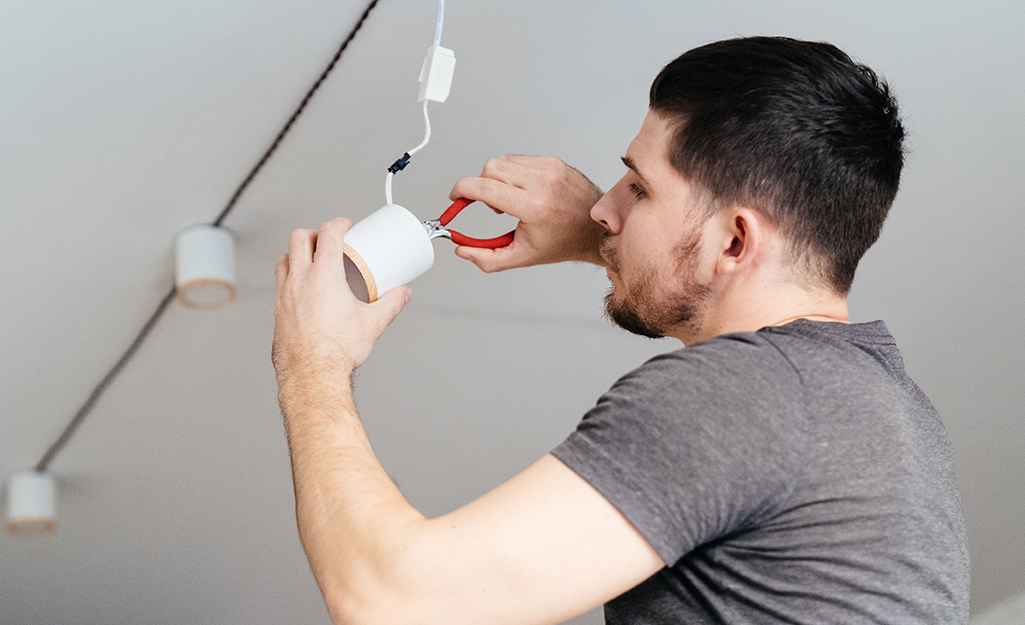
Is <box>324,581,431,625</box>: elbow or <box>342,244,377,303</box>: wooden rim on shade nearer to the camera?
<box>324,581,431,625</box>: elbow

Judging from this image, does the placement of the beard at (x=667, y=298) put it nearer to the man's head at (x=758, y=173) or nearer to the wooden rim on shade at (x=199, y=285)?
the man's head at (x=758, y=173)

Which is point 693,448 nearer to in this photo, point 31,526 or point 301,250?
point 301,250

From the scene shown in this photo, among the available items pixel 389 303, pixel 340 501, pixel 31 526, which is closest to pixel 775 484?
pixel 340 501

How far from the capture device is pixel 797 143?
0.97 metres

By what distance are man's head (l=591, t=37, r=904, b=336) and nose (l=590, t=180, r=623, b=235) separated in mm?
55

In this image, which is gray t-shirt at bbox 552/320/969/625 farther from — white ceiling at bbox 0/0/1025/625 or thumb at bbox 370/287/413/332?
white ceiling at bbox 0/0/1025/625

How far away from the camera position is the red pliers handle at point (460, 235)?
111cm

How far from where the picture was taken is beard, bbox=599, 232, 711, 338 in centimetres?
101

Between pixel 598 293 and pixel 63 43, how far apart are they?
101 centimetres

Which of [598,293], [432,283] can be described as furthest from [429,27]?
[598,293]

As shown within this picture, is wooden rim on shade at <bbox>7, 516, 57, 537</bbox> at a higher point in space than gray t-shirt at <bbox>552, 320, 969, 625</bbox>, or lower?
lower

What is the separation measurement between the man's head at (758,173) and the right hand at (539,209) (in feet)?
0.61

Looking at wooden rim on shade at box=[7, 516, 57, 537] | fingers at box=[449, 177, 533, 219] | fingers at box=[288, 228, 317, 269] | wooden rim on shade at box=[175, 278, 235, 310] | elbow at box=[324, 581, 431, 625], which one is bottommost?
wooden rim on shade at box=[7, 516, 57, 537]

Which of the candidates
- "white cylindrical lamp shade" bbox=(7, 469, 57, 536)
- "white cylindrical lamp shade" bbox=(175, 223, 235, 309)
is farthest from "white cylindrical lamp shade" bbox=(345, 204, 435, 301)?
"white cylindrical lamp shade" bbox=(7, 469, 57, 536)
